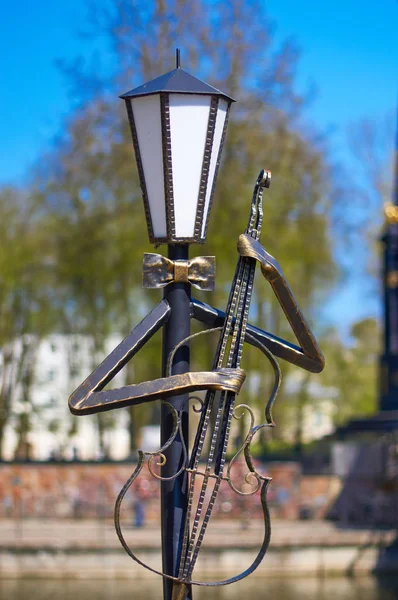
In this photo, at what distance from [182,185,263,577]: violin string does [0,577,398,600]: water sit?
44.2ft

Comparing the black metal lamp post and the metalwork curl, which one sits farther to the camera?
the black metal lamp post

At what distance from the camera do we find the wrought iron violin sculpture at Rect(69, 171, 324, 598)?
13.8 ft

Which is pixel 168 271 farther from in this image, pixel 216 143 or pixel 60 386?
pixel 60 386

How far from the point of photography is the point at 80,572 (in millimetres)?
19859

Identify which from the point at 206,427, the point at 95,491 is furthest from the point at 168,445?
the point at 95,491

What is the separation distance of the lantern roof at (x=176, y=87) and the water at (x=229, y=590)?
45.0 feet

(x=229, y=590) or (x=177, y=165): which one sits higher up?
(x=177, y=165)

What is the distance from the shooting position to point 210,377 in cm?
424

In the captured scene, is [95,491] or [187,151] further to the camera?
[95,491]

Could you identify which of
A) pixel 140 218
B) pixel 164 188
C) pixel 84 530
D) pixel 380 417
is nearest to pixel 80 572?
pixel 84 530

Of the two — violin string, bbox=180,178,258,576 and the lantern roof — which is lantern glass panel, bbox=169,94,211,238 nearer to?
the lantern roof

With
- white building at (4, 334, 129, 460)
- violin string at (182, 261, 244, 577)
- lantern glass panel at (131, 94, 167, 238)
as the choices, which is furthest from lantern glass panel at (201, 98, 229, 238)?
white building at (4, 334, 129, 460)

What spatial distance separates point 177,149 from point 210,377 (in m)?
0.93

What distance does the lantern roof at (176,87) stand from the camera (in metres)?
4.47
